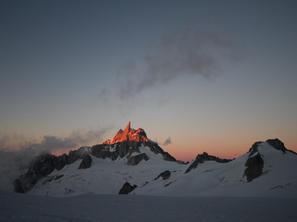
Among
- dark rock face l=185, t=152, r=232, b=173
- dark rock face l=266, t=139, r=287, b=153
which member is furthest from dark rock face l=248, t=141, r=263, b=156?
dark rock face l=185, t=152, r=232, b=173

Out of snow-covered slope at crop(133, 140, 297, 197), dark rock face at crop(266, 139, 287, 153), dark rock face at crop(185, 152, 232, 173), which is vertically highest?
dark rock face at crop(266, 139, 287, 153)

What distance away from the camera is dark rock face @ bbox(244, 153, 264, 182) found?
344 ft

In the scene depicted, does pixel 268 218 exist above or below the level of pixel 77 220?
below

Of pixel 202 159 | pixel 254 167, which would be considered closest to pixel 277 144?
pixel 254 167

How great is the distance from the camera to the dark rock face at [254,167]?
105m

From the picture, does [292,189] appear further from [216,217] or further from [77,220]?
[77,220]

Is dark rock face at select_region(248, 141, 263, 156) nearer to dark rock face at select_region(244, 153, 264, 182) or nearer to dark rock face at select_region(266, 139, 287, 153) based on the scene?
dark rock face at select_region(266, 139, 287, 153)

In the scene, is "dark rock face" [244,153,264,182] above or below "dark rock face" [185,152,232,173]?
below

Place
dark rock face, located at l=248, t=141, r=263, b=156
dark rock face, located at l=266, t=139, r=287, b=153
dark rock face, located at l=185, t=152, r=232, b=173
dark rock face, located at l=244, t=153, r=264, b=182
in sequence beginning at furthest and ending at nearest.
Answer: dark rock face, located at l=185, t=152, r=232, b=173 → dark rock face, located at l=248, t=141, r=263, b=156 → dark rock face, located at l=266, t=139, r=287, b=153 → dark rock face, located at l=244, t=153, r=264, b=182

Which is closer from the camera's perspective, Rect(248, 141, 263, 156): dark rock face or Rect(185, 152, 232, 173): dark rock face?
Rect(248, 141, 263, 156): dark rock face

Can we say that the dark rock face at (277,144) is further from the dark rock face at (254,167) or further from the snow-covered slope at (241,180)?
the dark rock face at (254,167)

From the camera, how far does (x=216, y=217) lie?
31734 mm

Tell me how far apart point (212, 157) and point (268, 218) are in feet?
429

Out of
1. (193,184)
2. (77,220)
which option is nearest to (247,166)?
(193,184)
